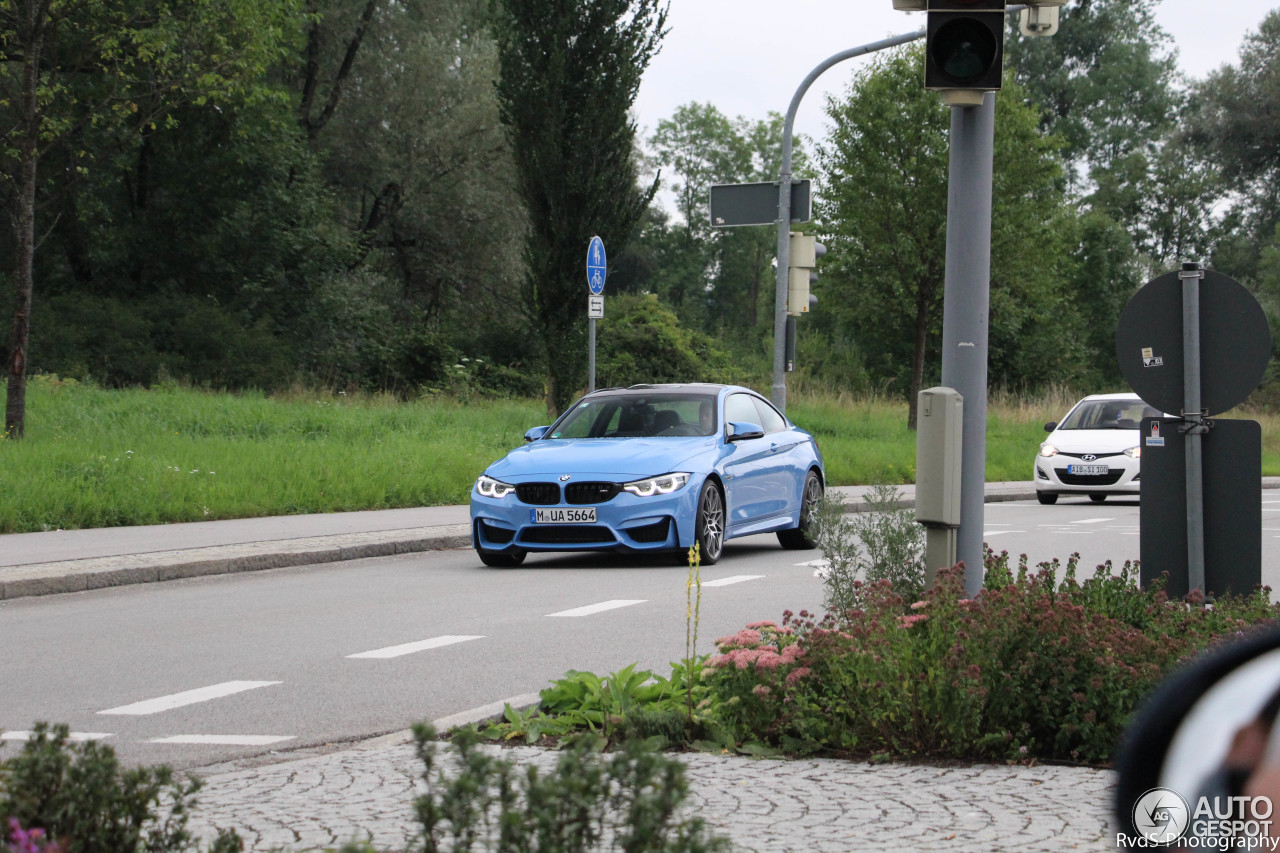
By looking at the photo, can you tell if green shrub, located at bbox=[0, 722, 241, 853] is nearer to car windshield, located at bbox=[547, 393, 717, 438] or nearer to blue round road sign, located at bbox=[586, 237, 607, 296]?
car windshield, located at bbox=[547, 393, 717, 438]

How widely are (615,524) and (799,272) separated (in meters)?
7.24

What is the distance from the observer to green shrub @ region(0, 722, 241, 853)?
10.7ft

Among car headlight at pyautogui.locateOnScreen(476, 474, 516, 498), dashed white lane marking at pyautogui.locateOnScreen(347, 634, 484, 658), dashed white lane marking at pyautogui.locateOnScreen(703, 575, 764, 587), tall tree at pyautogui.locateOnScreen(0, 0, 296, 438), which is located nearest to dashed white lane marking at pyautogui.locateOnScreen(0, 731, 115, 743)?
dashed white lane marking at pyautogui.locateOnScreen(347, 634, 484, 658)

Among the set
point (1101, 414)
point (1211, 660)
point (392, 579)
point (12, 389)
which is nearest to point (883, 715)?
point (1211, 660)

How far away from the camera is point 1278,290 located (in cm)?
6238

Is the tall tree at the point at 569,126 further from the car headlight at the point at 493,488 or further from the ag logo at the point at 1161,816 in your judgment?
the ag logo at the point at 1161,816

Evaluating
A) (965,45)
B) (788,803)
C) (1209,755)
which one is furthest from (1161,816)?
(965,45)

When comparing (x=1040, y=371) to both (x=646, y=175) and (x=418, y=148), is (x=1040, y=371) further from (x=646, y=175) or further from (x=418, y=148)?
(x=646, y=175)

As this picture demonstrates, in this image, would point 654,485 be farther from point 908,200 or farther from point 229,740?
point 908,200

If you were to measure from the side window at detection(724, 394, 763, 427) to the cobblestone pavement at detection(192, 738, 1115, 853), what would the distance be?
9.41 meters

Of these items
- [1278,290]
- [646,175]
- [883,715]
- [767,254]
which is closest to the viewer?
[883,715]

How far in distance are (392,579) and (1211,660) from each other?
1158cm

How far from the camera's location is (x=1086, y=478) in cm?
2439

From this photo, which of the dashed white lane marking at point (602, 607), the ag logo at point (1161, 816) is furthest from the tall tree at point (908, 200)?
the ag logo at point (1161, 816)
